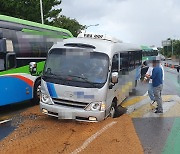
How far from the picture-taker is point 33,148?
7121 mm

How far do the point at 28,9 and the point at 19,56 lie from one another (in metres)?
23.5

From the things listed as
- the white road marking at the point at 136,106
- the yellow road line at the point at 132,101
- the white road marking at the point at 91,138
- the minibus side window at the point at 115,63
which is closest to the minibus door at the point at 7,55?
the minibus side window at the point at 115,63

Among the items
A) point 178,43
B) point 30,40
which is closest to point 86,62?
point 30,40

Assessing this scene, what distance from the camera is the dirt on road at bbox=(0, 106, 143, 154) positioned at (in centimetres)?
706

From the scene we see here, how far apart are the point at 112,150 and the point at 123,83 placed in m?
5.36

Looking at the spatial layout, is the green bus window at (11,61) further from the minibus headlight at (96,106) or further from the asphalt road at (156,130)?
the asphalt road at (156,130)

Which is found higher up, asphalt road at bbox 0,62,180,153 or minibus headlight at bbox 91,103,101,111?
minibus headlight at bbox 91,103,101,111

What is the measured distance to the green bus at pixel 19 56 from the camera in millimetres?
10875

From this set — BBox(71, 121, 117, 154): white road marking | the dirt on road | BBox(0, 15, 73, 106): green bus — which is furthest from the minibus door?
BBox(71, 121, 117, 154): white road marking

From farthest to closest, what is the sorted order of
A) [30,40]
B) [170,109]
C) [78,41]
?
[30,40]
[170,109]
[78,41]

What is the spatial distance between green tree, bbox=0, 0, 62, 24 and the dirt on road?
21851 mm

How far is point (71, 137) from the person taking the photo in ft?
25.9

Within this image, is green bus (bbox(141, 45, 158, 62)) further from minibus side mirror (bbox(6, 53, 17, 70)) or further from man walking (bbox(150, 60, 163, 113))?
minibus side mirror (bbox(6, 53, 17, 70))

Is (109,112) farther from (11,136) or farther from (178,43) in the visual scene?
(178,43)
